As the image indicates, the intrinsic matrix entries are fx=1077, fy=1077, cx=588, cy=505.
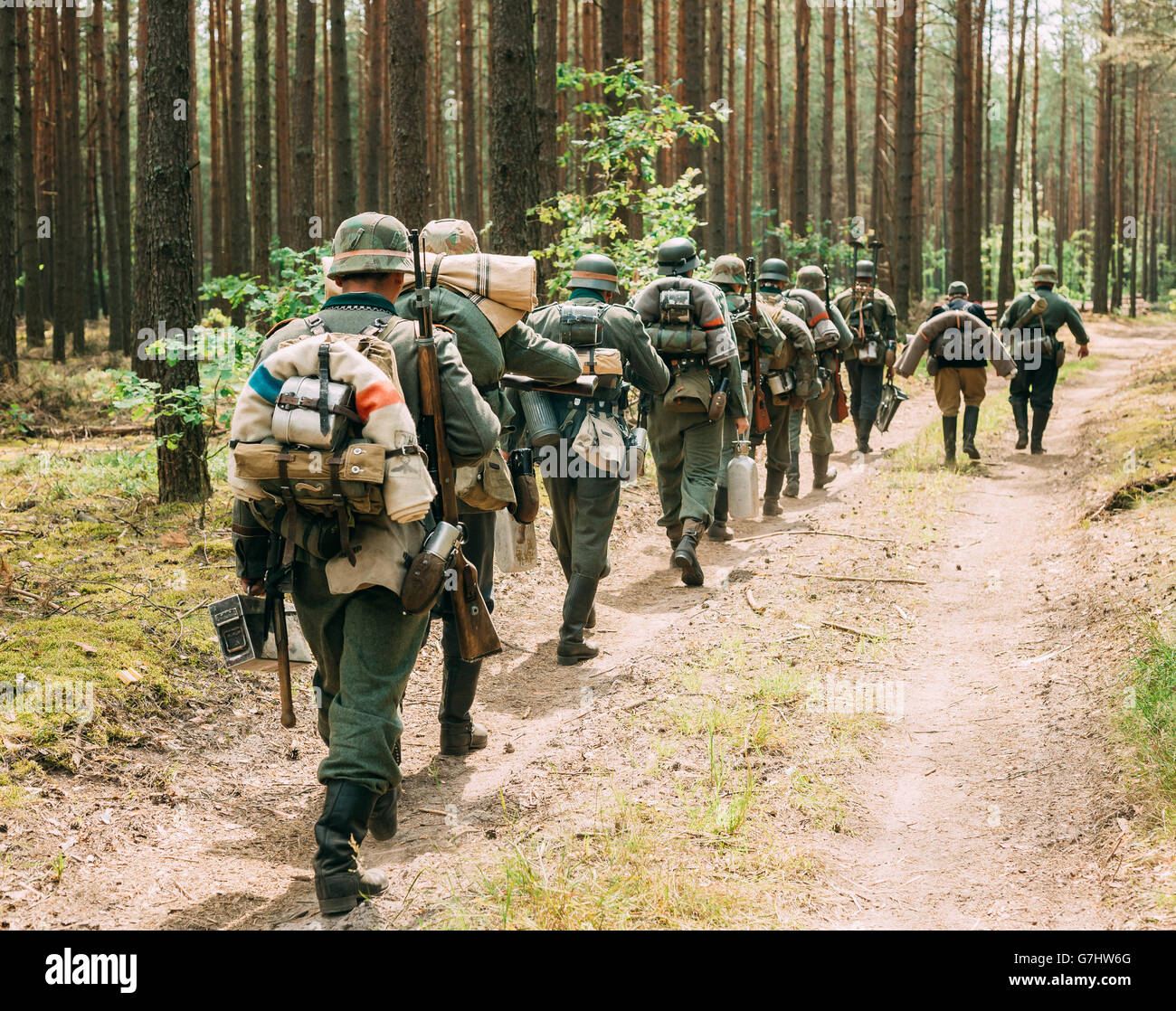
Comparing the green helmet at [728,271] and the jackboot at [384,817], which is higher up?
the green helmet at [728,271]

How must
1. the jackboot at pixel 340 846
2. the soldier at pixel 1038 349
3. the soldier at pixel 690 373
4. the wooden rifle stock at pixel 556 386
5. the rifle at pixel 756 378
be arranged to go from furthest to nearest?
1. the soldier at pixel 1038 349
2. the rifle at pixel 756 378
3. the soldier at pixel 690 373
4. the wooden rifle stock at pixel 556 386
5. the jackboot at pixel 340 846

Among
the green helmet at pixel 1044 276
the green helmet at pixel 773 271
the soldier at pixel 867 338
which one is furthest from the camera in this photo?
the green helmet at pixel 1044 276

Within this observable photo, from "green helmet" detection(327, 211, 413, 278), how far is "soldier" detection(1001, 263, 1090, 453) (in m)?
12.1

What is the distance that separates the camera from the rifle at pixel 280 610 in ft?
12.5

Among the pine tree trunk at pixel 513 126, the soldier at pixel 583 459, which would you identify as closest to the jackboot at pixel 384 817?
the soldier at pixel 583 459

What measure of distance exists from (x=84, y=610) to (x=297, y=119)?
49.0ft

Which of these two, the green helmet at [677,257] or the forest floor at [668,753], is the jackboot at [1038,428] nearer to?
the forest floor at [668,753]

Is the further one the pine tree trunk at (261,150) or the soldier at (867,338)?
the pine tree trunk at (261,150)

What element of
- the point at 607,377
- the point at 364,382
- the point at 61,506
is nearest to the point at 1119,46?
the point at 607,377

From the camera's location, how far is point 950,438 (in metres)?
13.2

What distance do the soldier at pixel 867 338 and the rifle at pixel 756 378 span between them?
127 inches

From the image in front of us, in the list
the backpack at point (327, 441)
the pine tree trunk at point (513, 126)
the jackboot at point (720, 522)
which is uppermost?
the pine tree trunk at point (513, 126)

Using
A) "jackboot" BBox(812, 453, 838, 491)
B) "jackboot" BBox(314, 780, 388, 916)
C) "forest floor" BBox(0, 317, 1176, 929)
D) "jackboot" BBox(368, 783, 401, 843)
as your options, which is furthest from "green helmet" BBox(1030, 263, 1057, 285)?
"jackboot" BBox(314, 780, 388, 916)

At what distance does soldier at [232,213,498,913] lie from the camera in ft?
12.0
